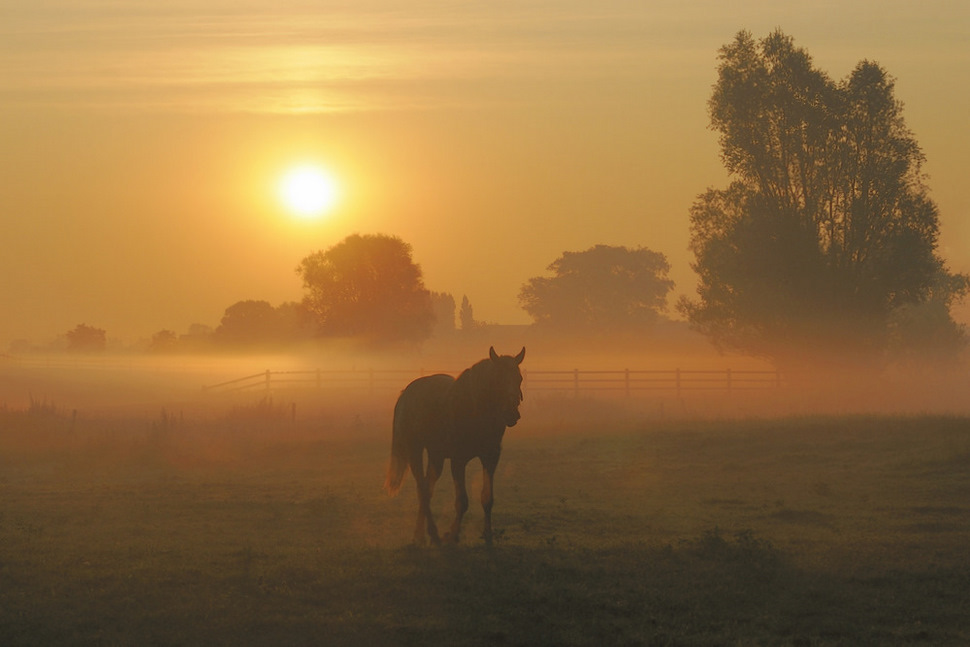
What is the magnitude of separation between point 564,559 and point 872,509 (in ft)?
21.7

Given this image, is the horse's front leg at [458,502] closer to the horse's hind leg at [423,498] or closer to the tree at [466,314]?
the horse's hind leg at [423,498]

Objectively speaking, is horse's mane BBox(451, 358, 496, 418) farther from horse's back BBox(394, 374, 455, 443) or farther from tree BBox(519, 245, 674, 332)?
tree BBox(519, 245, 674, 332)

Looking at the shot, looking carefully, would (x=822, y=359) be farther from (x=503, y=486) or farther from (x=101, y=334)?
(x=101, y=334)

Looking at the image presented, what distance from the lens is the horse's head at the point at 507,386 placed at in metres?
12.7

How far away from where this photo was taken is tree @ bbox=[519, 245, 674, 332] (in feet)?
408

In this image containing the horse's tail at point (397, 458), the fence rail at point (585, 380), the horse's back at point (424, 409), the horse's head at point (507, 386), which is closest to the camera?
the horse's head at point (507, 386)

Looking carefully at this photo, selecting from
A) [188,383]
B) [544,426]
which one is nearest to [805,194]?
[544,426]

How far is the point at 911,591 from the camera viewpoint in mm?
10680

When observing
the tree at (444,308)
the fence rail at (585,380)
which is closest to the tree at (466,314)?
the tree at (444,308)

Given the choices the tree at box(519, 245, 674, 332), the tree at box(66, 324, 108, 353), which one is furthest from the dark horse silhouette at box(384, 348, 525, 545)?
the tree at box(66, 324, 108, 353)

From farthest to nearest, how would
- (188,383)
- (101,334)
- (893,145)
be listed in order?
(101,334), (188,383), (893,145)

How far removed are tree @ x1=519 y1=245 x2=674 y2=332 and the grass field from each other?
96.7 meters

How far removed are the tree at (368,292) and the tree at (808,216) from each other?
48212 millimetres

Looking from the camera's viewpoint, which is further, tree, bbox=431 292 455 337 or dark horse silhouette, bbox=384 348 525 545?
tree, bbox=431 292 455 337
